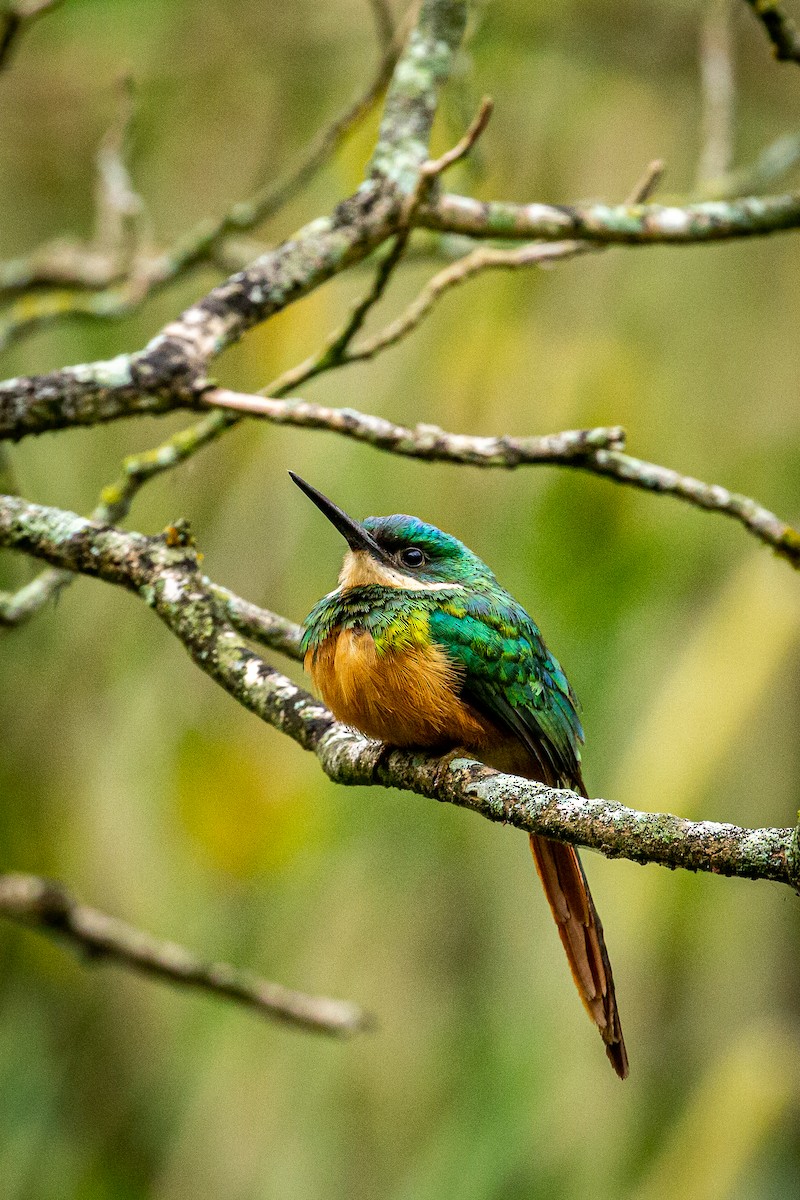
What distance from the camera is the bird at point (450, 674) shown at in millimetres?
2314

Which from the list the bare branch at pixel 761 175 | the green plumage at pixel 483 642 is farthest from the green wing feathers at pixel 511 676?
the bare branch at pixel 761 175

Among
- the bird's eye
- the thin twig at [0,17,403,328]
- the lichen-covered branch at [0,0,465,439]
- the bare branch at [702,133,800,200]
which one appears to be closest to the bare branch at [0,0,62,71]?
the thin twig at [0,17,403,328]

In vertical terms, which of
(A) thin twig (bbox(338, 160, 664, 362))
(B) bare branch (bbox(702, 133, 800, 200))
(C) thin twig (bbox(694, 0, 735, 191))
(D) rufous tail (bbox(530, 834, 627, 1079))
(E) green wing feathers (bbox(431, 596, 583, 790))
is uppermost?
(C) thin twig (bbox(694, 0, 735, 191))

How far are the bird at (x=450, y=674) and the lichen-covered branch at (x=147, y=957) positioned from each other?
3.66 ft

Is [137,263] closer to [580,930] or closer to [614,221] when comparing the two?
[614,221]

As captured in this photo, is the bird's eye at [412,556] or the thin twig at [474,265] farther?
the bird's eye at [412,556]

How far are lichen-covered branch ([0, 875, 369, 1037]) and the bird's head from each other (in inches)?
50.2

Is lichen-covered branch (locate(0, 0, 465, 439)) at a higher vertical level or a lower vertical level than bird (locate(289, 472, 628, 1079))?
higher

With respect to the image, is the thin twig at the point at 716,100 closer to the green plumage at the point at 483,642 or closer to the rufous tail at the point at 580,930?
the green plumage at the point at 483,642

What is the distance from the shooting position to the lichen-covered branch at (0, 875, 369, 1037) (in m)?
3.34

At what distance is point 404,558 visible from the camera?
2.79 metres

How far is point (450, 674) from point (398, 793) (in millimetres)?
2564

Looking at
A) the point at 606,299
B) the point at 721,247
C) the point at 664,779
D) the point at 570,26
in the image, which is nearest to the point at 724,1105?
the point at 664,779

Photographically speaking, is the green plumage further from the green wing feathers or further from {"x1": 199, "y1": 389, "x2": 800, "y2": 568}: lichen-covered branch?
{"x1": 199, "y1": 389, "x2": 800, "y2": 568}: lichen-covered branch
